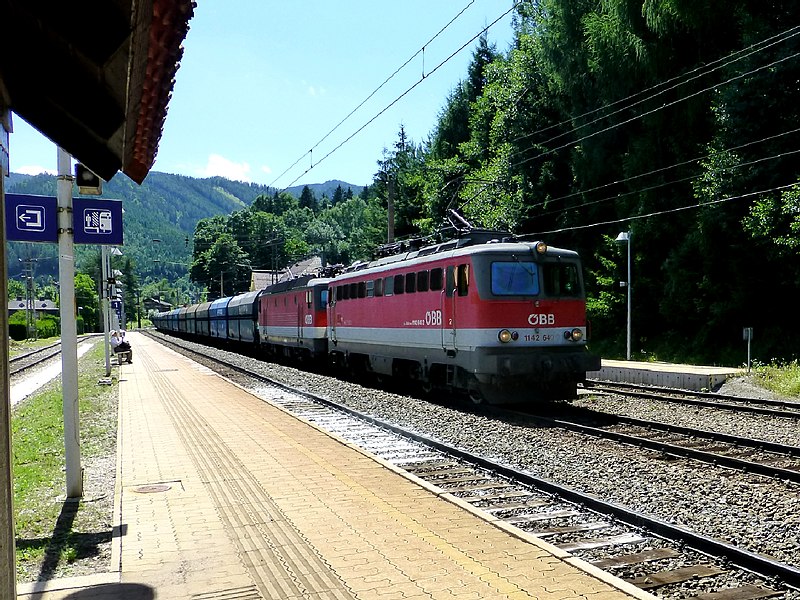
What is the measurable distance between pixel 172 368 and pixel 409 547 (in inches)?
895

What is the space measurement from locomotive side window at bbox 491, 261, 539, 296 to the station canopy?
30.2 feet

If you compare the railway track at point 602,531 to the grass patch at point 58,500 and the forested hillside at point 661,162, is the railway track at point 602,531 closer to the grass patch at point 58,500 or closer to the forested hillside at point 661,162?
the grass patch at point 58,500

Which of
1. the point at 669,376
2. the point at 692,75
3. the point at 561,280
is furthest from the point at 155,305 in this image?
the point at 561,280

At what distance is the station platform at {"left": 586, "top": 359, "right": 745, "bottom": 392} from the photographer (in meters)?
18.7

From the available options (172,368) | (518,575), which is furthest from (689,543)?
(172,368)

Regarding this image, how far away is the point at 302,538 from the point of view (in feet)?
19.4

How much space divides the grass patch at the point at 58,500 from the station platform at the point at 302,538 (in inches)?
8.9

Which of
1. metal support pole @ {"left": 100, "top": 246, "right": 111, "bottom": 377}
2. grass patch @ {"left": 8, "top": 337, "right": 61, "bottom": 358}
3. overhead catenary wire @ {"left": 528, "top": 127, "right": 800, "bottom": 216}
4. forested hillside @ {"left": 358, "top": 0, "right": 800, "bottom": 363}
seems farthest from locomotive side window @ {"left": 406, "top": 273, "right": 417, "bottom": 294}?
grass patch @ {"left": 8, "top": 337, "right": 61, "bottom": 358}

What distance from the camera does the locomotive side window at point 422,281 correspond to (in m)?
15.0

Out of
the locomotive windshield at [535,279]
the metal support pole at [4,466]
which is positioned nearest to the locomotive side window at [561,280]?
the locomotive windshield at [535,279]

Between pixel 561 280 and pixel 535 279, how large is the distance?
0.60m

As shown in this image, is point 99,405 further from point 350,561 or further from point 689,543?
point 689,543

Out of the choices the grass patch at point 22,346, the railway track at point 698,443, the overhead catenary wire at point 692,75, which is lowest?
the railway track at point 698,443

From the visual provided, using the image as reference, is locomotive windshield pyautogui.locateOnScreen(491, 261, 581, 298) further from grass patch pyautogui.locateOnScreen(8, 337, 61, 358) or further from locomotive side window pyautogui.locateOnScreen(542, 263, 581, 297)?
grass patch pyautogui.locateOnScreen(8, 337, 61, 358)
